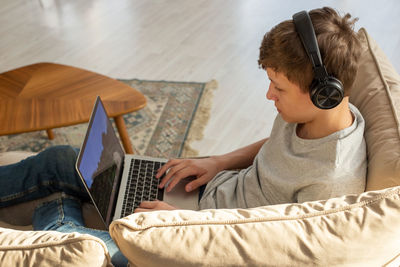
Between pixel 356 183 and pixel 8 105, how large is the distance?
157 cm

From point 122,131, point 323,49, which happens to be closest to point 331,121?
point 323,49

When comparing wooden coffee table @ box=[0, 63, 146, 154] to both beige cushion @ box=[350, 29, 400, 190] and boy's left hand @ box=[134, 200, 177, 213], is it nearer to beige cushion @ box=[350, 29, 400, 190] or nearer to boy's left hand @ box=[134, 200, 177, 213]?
boy's left hand @ box=[134, 200, 177, 213]

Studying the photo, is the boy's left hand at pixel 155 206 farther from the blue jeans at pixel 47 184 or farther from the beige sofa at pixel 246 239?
the beige sofa at pixel 246 239

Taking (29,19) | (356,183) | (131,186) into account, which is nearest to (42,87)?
(131,186)

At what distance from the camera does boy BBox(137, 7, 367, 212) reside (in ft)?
3.20

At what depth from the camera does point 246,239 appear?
0.73 m

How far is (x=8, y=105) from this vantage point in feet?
6.27

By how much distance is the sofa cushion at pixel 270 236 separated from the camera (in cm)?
72

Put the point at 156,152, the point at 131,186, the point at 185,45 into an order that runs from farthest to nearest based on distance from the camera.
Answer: the point at 185,45 < the point at 156,152 < the point at 131,186

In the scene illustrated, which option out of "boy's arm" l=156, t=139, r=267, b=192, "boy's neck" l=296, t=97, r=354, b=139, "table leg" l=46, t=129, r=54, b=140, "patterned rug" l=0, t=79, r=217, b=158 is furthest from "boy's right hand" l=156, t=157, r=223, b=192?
"table leg" l=46, t=129, r=54, b=140

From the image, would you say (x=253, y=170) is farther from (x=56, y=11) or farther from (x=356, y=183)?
(x=56, y=11)

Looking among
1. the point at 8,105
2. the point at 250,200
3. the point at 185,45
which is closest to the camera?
the point at 250,200

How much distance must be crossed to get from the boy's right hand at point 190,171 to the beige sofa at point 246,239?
1.86 ft

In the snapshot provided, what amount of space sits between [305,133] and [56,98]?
1.26m
